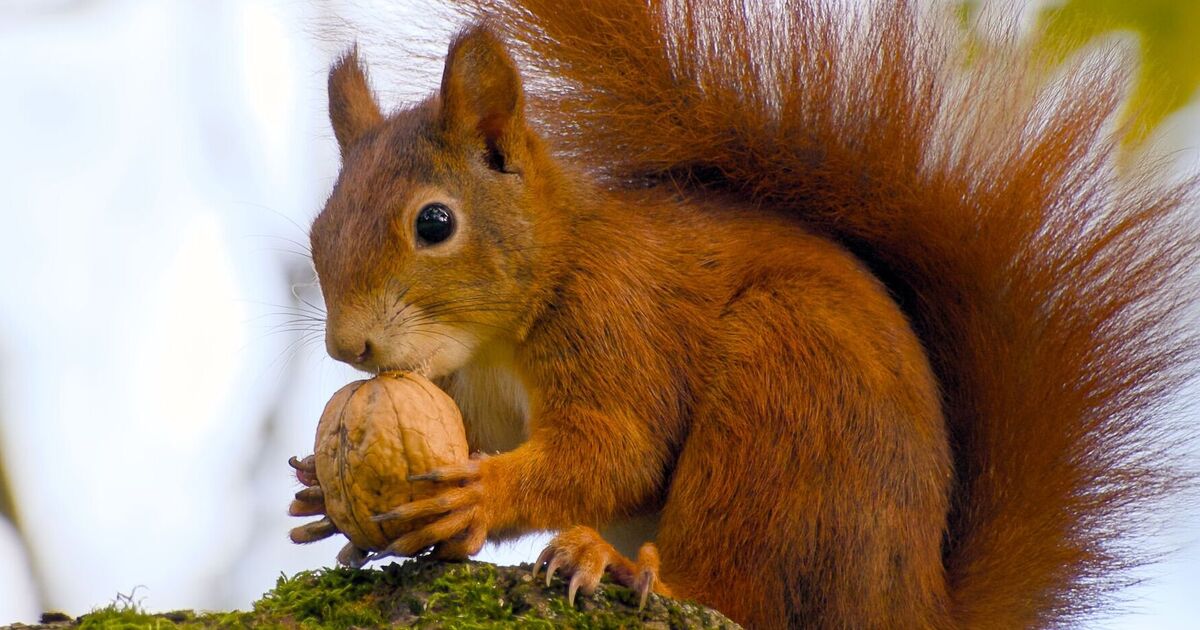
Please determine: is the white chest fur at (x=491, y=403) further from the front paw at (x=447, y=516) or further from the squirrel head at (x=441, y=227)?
the front paw at (x=447, y=516)

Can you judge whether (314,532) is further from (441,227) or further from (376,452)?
(441,227)

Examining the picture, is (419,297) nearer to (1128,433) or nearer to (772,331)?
(772,331)

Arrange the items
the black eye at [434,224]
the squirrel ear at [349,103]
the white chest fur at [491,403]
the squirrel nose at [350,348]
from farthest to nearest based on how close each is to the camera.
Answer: the squirrel ear at [349,103] < the white chest fur at [491,403] < the black eye at [434,224] < the squirrel nose at [350,348]

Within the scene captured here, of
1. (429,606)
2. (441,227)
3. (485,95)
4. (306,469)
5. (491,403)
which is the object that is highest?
(485,95)

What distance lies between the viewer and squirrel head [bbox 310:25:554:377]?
1.48 m

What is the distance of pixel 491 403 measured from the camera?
5.59ft

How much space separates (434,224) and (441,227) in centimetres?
1

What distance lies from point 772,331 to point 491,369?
39cm

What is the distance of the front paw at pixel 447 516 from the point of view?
1.36 meters

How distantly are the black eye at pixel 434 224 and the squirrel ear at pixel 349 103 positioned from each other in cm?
27

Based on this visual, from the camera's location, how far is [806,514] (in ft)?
5.07

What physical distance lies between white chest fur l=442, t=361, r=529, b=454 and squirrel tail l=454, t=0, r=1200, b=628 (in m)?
0.38

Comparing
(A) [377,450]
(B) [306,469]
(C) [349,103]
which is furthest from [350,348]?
(C) [349,103]

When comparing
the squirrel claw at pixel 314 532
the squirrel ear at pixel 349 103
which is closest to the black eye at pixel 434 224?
the squirrel ear at pixel 349 103
